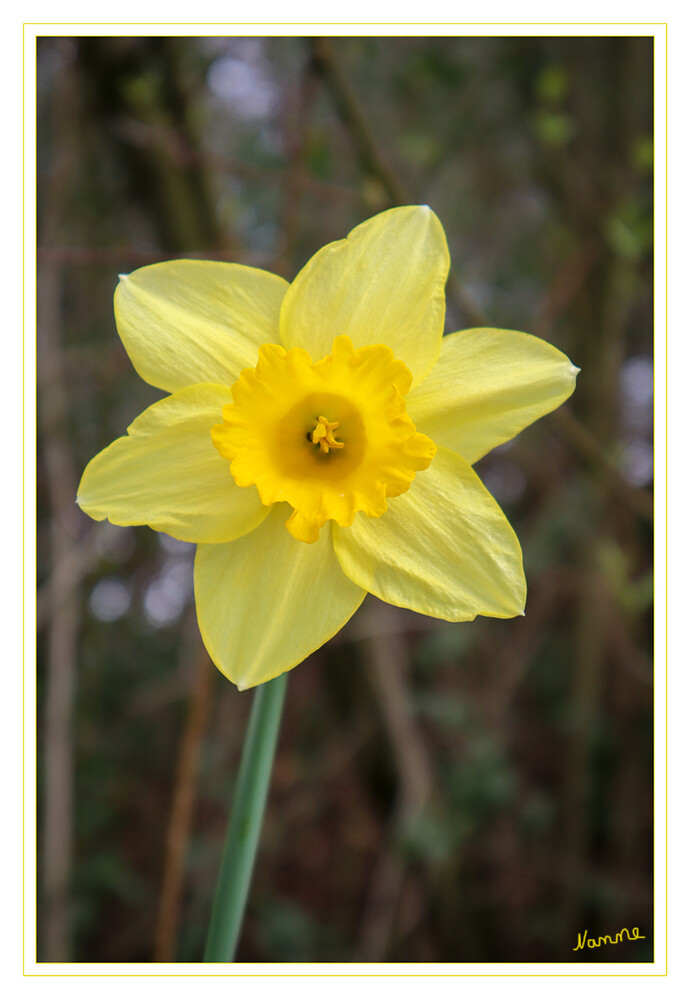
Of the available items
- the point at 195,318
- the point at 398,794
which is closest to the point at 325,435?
the point at 195,318

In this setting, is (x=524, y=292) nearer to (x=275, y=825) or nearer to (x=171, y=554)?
(x=171, y=554)

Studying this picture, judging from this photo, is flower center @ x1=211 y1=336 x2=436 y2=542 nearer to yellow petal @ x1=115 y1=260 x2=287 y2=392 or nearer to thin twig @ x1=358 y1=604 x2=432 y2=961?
yellow petal @ x1=115 y1=260 x2=287 y2=392

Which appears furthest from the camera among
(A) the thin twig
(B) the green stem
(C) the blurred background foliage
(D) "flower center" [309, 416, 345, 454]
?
(A) the thin twig

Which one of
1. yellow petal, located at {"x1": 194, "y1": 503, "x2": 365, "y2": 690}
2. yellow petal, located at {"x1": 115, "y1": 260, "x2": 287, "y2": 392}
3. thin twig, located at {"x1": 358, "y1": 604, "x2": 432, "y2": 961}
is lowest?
thin twig, located at {"x1": 358, "y1": 604, "x2": 432, "y2": 961}

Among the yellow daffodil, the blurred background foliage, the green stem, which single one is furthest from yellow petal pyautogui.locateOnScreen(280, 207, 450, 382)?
the blurred background foliage

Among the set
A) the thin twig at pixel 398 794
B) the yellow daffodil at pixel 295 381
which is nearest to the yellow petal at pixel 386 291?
the yellow daffodil at pixel 295 381

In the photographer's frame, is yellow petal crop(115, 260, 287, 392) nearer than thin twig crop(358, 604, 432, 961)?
Yes

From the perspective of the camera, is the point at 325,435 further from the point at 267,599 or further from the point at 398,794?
the point at 398,794

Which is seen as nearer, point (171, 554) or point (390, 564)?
point (390, 564)
